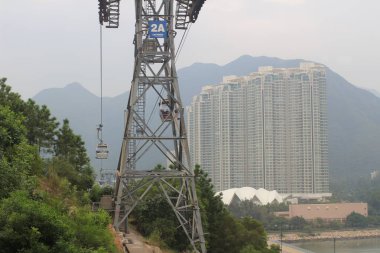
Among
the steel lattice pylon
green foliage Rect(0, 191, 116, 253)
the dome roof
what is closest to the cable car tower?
the steel lattice pylon

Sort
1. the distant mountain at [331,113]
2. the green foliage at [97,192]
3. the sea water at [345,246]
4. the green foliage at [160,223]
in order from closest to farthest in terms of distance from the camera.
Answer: the green foliage at [160,223] < the green foliage at [97,192] < the sea water at [345,246] < the distant mountain at [331,113]

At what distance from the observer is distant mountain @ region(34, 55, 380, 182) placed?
4481 inches

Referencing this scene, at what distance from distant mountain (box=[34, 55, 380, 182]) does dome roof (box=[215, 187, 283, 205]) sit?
31.8 meters

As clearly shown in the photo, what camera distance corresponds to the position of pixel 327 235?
5909 cm

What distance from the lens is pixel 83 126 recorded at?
113 meters

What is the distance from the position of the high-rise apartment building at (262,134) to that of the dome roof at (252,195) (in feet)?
19.2

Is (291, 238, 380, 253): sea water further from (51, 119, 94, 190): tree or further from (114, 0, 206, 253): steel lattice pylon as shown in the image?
(114, 0, 206, 253): steel lattice pylon

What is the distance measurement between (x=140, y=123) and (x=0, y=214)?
6.73m

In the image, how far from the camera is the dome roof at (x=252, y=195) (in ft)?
213

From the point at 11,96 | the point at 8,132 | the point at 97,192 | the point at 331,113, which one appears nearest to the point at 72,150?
the point at 97,192

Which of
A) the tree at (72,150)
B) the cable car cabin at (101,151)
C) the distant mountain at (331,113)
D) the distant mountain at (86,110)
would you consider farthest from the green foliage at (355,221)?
the tree at (72,150)

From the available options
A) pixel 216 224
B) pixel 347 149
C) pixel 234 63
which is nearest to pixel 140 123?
pixel 216 224

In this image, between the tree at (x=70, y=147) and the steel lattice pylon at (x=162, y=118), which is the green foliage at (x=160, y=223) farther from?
the tree at (x=70, y=147)

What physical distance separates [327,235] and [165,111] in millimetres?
50396
